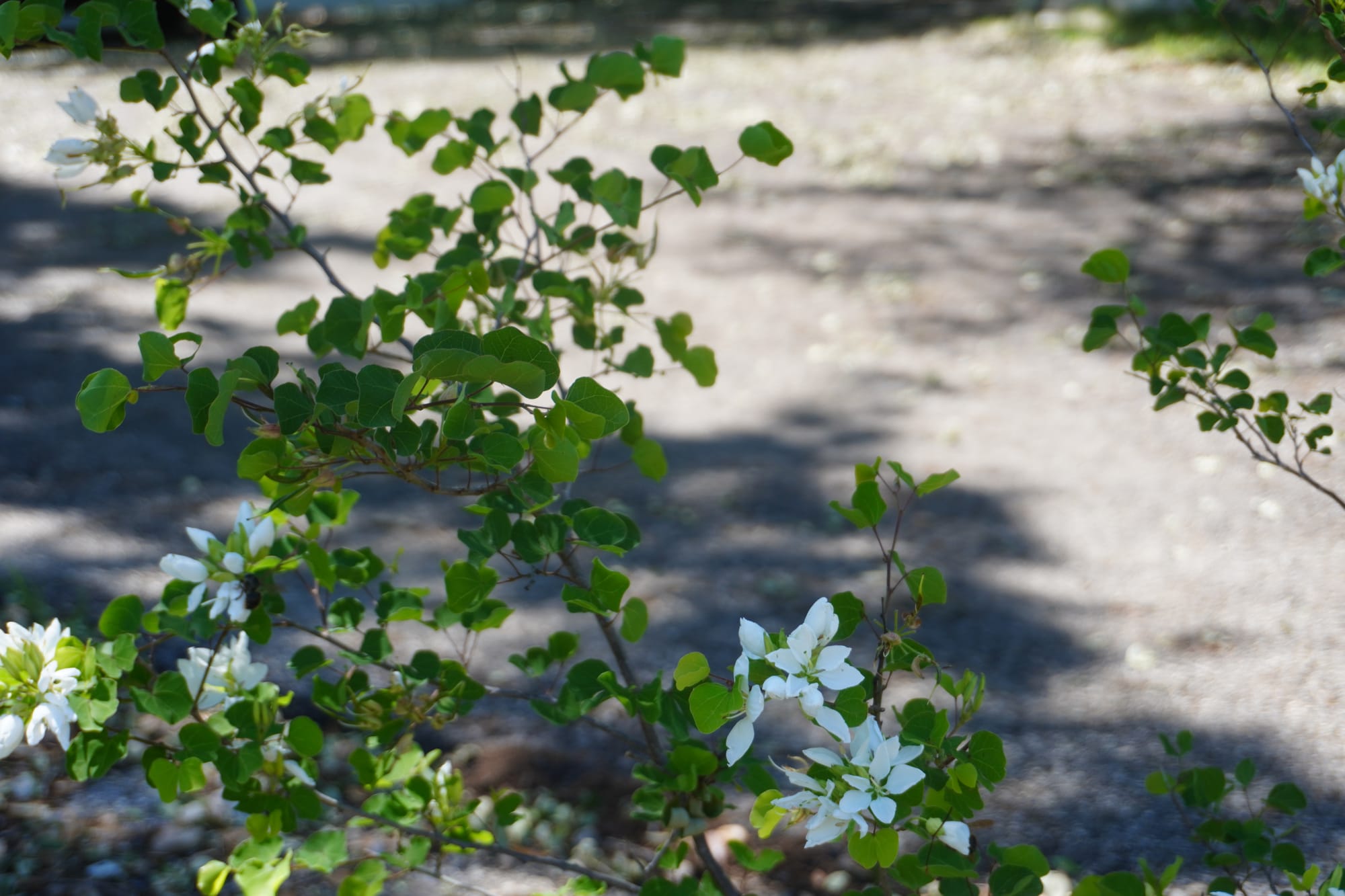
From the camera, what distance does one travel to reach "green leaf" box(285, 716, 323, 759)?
115 cm

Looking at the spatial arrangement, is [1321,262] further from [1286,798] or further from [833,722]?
[833,722]

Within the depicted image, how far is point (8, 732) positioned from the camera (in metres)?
0.95

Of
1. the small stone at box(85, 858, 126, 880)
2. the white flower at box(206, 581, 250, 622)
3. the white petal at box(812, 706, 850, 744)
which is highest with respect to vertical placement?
the white petal at box(812, 706, 850, 744)

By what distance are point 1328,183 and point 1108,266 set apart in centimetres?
24

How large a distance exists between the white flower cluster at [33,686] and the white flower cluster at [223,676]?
168mm

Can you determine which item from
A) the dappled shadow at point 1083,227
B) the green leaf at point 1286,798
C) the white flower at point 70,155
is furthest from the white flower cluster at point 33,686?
the dappled shadow at point 1083,227

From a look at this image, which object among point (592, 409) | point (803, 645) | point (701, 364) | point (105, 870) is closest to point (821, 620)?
point (803, 645)

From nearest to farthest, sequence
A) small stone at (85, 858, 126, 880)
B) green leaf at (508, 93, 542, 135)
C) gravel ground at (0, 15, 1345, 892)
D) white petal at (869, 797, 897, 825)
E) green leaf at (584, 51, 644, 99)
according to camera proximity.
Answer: white petal at (869, 797, 897, 825), green leaf at (584, 51, 644, 99), green leaf at (508, 93, 542, 135), small stone at (85, 858, 126, 880), gravel ground at (0, 15, 1345, 892)

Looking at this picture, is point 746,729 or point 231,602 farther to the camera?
point 231,602

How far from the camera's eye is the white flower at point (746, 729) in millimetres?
870

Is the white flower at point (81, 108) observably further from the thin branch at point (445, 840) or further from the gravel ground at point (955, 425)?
the gravel ground at point (955, 425)

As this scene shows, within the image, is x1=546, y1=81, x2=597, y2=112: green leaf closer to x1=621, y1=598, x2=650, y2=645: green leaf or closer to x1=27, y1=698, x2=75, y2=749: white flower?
x1=621, y1=598, x2=650, y2=645: green leaf

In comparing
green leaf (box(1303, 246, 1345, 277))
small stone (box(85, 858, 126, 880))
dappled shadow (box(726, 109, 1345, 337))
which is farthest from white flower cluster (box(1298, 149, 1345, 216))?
dappled shadow (box(726, 109, 1345, 337))

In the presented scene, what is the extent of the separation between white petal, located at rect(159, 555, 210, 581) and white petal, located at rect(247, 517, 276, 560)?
5cm
